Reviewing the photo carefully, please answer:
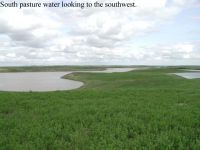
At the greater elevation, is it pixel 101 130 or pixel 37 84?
pixel 101 130

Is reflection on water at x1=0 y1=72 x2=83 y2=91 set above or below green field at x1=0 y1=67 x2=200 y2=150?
below

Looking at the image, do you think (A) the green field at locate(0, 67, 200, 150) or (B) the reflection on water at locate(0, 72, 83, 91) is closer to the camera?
(A) the green field at locate(0, 67, 200, 150)

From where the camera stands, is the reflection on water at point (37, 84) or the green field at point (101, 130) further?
the reflection on water at point (37, 84)

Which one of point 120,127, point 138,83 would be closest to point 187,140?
point 120,127

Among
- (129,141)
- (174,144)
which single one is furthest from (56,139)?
(174,144)

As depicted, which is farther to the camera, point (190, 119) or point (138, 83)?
point (138, 83)

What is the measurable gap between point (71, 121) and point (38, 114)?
2.17 metres

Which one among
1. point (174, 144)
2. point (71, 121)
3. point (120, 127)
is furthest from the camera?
point (71, 121)

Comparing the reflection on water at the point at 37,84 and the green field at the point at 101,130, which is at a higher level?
the green field at the point at 101,130

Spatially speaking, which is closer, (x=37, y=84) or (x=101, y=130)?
(x=101, y=130)

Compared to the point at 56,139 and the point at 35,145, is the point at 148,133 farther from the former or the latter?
the point at 35,145

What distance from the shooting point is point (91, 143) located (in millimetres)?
6473

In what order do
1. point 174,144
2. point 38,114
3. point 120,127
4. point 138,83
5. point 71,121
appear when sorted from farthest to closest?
point 138,83 → point 38,114 → point 71,121 → point 120,127 → point 174,144

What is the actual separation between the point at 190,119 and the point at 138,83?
30.5 m
